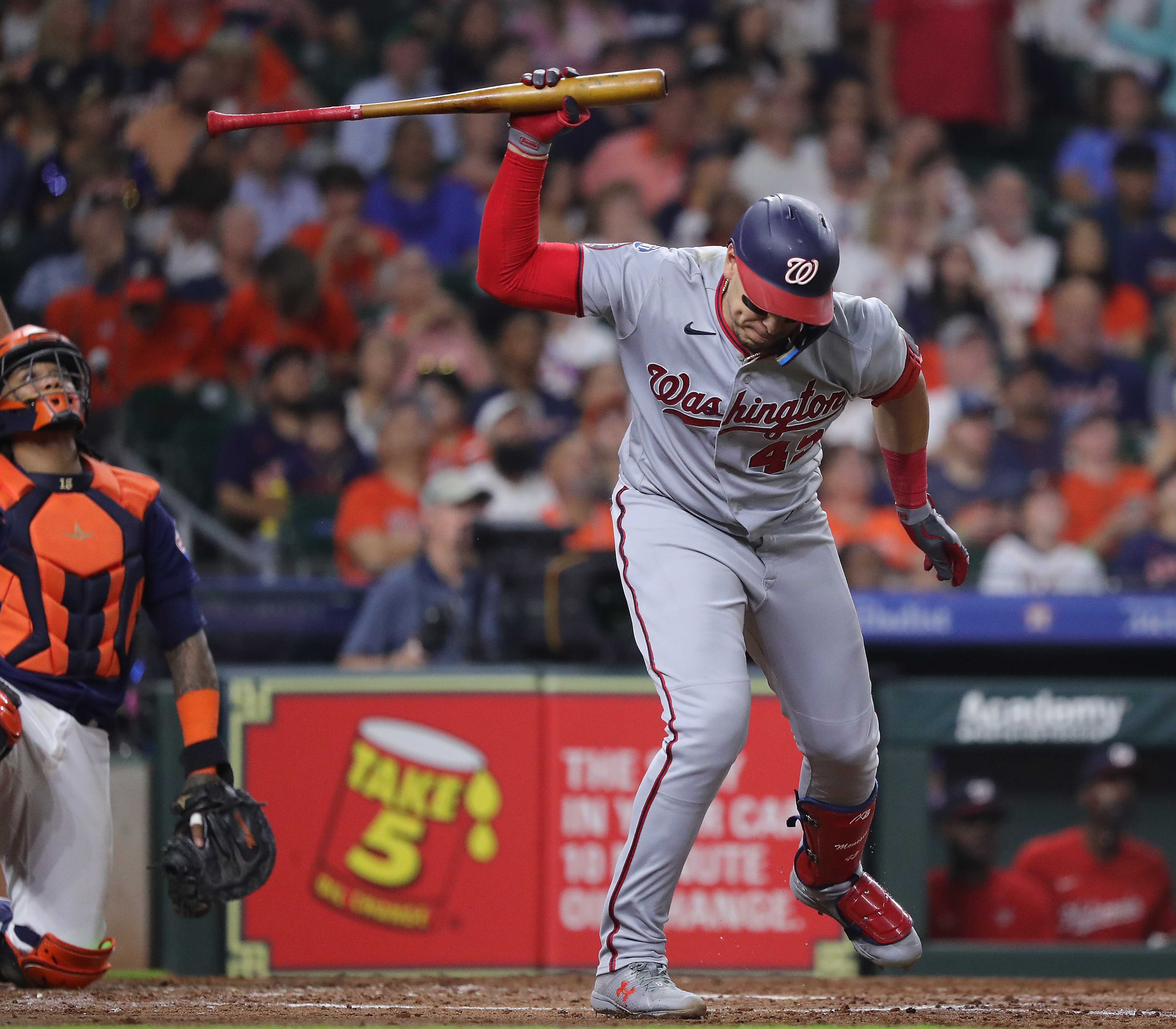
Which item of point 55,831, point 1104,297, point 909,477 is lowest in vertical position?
point 55,831

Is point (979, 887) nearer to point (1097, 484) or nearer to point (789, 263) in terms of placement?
point (1097, 484)

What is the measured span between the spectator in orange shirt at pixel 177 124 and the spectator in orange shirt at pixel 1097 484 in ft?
14.5

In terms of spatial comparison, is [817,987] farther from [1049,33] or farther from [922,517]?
[1049,33]

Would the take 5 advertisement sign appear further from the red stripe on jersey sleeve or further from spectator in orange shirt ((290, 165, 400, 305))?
spectator in orange shirt ((290, 165, 400, 305))

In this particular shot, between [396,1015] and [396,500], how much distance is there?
12.4 feet

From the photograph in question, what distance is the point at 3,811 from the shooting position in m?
4.23

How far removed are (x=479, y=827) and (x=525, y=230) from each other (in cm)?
269

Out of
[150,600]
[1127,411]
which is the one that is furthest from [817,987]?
[1127,411]

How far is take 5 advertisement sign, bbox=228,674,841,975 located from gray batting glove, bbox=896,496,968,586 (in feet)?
5.16

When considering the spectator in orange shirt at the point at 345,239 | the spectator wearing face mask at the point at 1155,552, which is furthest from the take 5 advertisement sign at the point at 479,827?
the spectator in orange shirt at the point at 345,239

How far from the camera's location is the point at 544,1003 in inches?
168

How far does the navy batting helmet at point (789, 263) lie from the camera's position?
3.53 metres

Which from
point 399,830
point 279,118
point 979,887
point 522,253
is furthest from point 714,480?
point 979,887

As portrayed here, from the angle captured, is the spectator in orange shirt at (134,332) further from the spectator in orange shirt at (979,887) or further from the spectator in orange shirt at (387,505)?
the spectator in orange shirt at (979,887)
